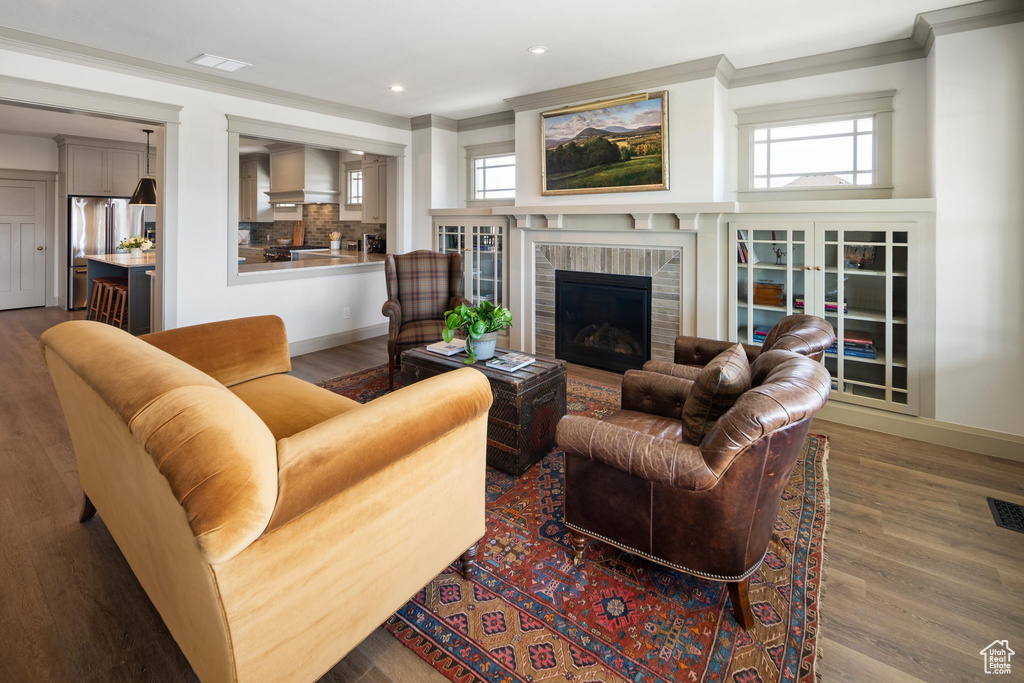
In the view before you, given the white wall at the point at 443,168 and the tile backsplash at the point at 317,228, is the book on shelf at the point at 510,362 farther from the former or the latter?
the tile backsplash at the point at 317,228

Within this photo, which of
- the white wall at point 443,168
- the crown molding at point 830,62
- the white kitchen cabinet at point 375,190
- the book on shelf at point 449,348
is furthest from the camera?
the white kitchen cabinet at point 375,190

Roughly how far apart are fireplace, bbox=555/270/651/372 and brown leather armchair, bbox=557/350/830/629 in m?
2.62

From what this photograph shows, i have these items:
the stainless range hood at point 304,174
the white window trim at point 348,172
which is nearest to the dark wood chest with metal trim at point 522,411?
the white window trim at point 348,172

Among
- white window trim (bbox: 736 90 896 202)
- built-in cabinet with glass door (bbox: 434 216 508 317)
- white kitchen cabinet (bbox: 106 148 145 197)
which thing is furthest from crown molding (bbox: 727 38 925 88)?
white kitchen cabinet (bbox: 106 148 145 197)

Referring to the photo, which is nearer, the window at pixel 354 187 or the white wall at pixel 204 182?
the white wall at pixel 204 182

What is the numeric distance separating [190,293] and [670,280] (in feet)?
13.3

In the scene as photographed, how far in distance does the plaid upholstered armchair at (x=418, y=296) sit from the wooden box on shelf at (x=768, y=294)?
7.91 feet

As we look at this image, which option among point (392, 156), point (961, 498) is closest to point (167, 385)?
point (961, 498)

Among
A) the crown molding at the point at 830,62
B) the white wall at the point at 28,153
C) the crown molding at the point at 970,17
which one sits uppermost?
the white wall at the point at 28,153

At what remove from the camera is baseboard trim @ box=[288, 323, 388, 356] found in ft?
17.4

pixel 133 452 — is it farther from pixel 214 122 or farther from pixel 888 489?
pixel 214 122

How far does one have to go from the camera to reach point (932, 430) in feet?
10.7

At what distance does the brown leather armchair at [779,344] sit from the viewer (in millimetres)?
2160

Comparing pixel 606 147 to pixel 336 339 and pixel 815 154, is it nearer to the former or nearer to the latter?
pixel 815 154
